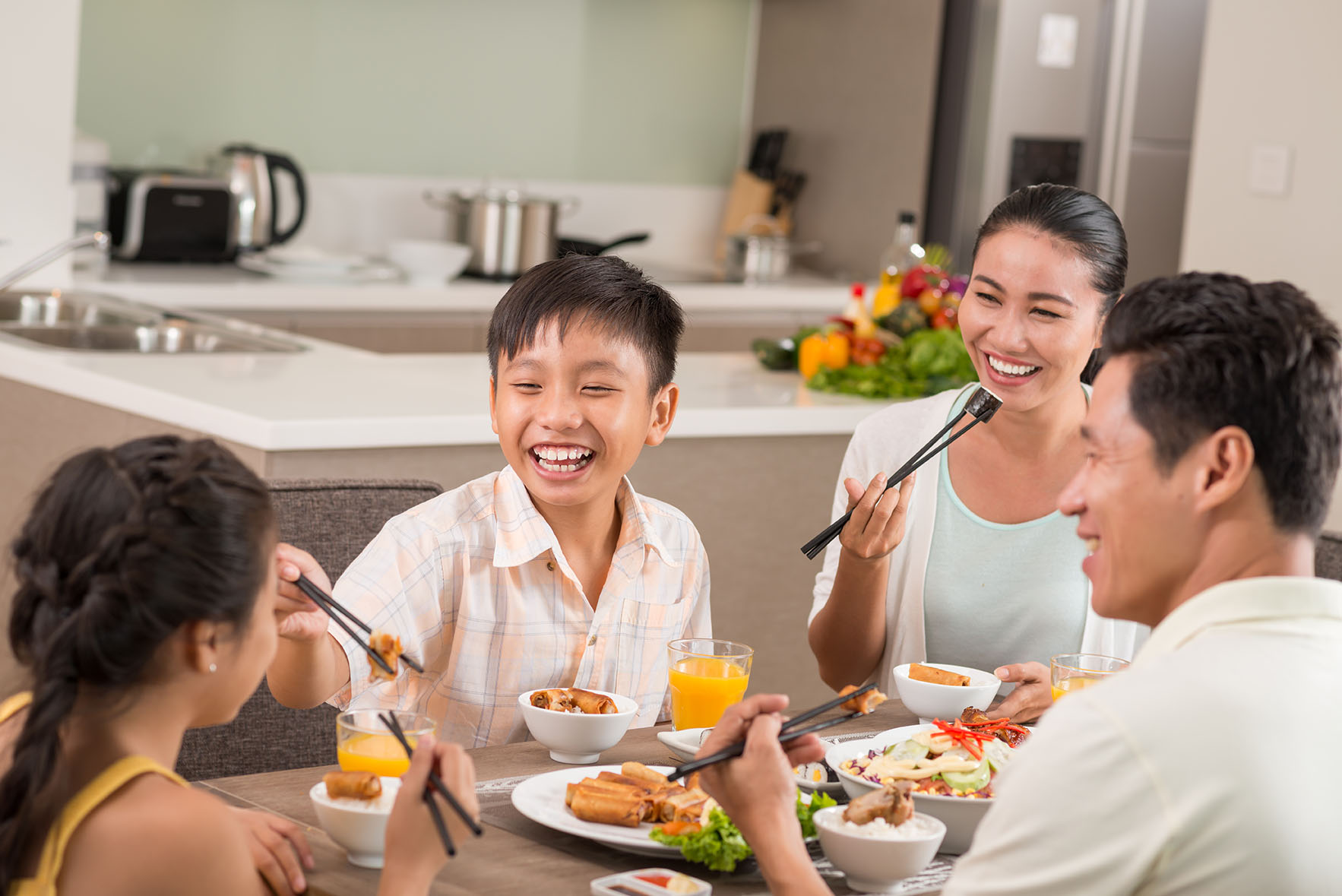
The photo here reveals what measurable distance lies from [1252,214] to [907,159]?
143cm

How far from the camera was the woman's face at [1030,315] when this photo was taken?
208 centimetres

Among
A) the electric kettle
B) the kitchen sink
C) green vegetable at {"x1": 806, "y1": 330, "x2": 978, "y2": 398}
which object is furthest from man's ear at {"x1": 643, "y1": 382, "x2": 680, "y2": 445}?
the electric kettle

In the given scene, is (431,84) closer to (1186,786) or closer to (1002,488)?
(1002,488)

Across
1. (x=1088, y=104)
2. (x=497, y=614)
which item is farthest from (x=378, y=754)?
(x=1088, y=104)

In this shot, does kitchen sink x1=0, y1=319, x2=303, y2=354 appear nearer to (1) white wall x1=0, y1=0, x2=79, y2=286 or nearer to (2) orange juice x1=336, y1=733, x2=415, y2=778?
(1) white wall x1=0, y1=0, x2=79, y2=286

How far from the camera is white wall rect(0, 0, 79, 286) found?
147 inches

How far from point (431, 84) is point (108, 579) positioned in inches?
177

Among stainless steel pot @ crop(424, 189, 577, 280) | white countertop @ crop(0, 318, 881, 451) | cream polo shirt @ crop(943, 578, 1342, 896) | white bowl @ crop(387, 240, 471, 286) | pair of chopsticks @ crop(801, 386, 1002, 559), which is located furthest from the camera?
stainless steel pot @ crop(424, 189, 577, 280)

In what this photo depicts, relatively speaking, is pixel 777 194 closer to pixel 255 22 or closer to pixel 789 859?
pixel 255 22

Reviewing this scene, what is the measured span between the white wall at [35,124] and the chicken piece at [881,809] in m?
3.07

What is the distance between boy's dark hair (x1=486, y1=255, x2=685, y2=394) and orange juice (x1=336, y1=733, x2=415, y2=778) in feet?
1.97

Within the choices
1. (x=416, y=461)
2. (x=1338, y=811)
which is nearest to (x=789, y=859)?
(x=1338, y=811)

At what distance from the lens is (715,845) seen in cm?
131

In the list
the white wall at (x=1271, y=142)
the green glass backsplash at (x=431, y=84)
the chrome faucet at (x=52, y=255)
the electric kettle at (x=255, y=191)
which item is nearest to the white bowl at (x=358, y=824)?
the chrome faucet at (x=52, y=255)
